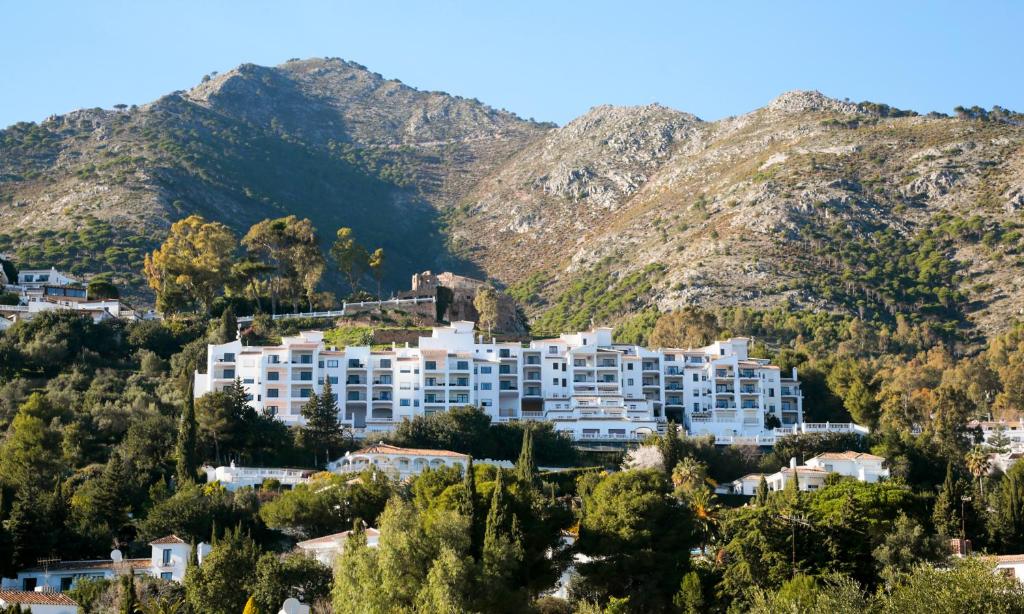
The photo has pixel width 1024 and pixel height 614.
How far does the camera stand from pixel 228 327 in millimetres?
93500

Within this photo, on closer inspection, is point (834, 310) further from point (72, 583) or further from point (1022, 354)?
point (72, 583)

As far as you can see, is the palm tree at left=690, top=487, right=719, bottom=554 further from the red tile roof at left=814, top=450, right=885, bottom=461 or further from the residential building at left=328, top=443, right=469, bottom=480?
the residential building at left=328, top=443, right=469, bottom=480

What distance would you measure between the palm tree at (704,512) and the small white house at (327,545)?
12872 mm

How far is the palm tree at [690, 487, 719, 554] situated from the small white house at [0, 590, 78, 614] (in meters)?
24.0

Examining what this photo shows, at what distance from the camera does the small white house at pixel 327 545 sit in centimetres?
5756

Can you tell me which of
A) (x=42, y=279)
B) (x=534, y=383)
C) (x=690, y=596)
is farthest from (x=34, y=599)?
(x=42, y=279)

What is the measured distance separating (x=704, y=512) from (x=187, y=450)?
973 inches

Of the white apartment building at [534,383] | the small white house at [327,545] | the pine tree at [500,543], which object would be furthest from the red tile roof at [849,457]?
the pine tree at [500,543]

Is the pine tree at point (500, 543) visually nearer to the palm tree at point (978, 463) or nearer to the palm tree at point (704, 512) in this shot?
the palm tree at point (704, 512)

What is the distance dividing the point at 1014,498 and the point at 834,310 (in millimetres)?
55990

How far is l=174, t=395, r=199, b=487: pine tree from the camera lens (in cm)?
6994

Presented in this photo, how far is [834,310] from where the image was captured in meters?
119

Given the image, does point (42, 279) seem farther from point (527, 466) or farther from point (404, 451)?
point (527, 466)

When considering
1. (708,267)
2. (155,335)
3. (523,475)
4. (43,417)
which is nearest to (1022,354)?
(708,267)
